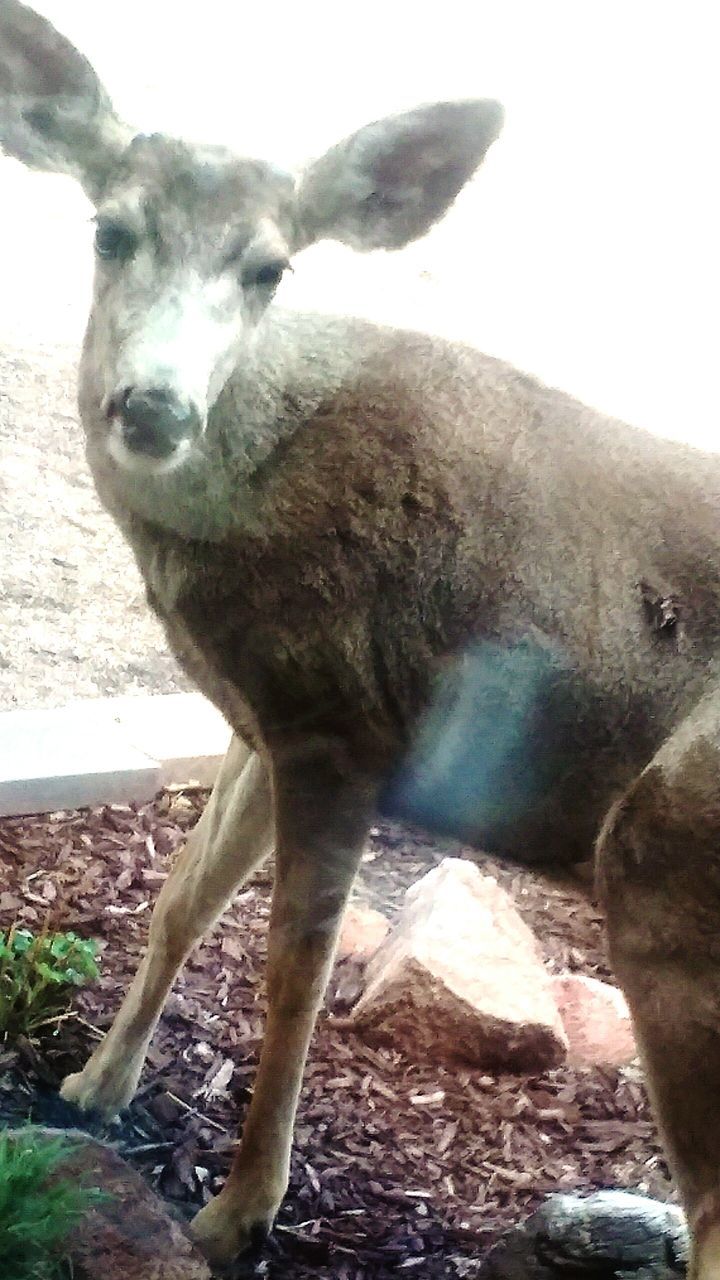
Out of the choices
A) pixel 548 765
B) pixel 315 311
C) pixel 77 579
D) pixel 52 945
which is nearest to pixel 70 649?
pixel 77 579

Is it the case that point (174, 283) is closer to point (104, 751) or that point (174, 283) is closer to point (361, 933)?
point (104, 751)

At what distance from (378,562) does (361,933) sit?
178 centimetres

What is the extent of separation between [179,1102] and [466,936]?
→ 108cm

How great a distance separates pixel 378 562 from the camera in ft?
10.4

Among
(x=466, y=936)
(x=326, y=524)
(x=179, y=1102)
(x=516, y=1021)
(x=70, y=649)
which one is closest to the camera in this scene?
(x=326, y=524)

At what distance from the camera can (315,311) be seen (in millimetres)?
3461

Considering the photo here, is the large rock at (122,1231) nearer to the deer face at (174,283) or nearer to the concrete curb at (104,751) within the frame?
the deer face at (174,283)

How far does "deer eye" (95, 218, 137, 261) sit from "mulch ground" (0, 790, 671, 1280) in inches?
79.7

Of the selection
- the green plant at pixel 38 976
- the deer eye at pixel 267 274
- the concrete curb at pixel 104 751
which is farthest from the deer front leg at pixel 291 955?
the concrete curb at pixel 104 751

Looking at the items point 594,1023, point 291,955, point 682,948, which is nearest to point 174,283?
point 291,955

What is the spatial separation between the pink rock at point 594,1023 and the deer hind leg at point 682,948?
123 centimetres

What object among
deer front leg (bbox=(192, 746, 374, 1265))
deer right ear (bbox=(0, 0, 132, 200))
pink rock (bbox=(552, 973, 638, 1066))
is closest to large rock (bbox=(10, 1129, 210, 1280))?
deer front leg (bbox=(192, 746, 374, 1265))

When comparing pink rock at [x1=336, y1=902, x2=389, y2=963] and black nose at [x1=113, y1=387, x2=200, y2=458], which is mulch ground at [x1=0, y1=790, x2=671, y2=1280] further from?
black nose at [x1=113, y1=387, x2=200, y2=458]

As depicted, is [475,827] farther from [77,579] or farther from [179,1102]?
[77,579]
